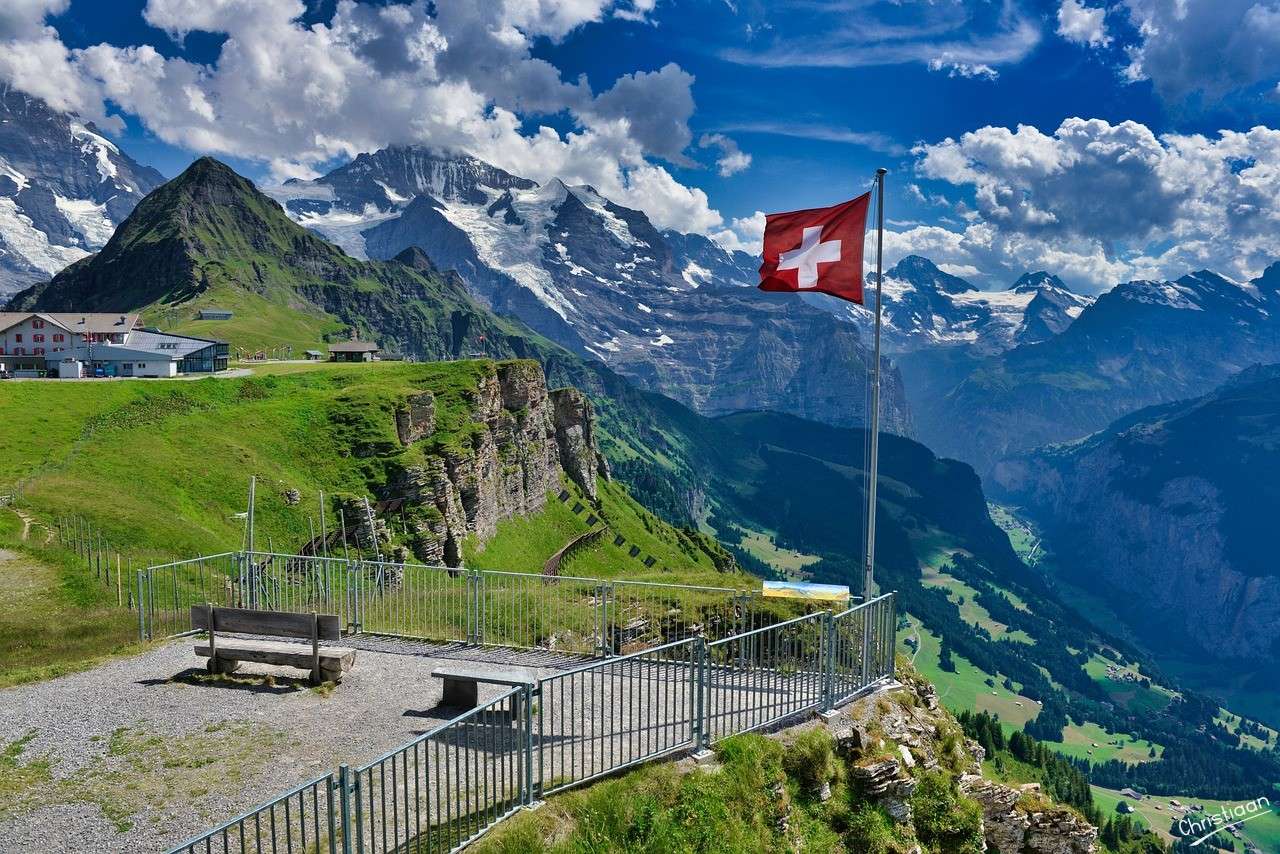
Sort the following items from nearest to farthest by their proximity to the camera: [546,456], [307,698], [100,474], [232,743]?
[232,743], [307,698], [100,474], [546,456]

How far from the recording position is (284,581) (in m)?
23.3

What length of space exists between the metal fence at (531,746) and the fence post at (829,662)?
27mm

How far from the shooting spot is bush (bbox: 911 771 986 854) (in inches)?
521

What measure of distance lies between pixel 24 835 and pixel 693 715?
32.1 ft

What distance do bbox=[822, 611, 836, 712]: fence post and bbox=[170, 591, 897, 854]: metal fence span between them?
3 cm

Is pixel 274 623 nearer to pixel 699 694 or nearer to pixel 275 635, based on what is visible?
pixel 275 635

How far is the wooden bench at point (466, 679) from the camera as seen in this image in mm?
15297

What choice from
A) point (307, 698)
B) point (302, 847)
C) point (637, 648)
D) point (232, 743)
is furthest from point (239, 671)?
point (637, 648)

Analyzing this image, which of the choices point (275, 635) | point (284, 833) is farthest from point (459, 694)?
point (284, 833)

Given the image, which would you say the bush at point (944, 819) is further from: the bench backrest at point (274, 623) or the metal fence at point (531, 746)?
the bench backrest at point (274, 623)

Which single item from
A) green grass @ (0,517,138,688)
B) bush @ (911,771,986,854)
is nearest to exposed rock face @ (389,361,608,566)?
green grass @ (0,517,138,688)

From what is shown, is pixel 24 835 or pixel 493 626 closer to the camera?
pixel 24 835

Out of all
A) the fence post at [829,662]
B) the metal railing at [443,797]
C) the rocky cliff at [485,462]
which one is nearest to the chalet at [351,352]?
the rocky cliff at [485,462]

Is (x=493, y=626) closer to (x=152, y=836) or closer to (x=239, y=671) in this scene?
(x=239, y=671)
